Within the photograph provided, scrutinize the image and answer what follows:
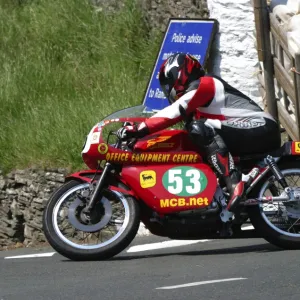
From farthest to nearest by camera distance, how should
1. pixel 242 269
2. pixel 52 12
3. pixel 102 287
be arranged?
pixel 52 12 → pixel 242 269 → pixel 102 287

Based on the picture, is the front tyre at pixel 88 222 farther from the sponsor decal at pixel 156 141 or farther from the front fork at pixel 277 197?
the front fork at pixel 277 197

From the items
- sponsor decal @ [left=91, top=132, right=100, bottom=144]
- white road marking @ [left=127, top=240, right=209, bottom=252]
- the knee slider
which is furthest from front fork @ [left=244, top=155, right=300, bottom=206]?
white road marking @ [left=127, top=240, right=209, bottom=252]

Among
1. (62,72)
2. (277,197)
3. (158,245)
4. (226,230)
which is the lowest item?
(62,72)

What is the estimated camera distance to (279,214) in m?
9.27

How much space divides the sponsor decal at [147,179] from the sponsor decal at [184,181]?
88mm

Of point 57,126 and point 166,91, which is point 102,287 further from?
point 57,126

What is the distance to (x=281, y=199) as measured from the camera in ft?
30.1

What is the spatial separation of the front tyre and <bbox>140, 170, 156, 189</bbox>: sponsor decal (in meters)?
0.16

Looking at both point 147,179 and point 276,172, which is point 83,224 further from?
point 276,172

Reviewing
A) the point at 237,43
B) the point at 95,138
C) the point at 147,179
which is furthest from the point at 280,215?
the point at 237,43

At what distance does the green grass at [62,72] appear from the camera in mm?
13789

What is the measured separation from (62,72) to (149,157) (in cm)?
716

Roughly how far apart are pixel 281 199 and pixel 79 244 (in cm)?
173

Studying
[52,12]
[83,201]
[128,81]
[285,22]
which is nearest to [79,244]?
[83,201]
